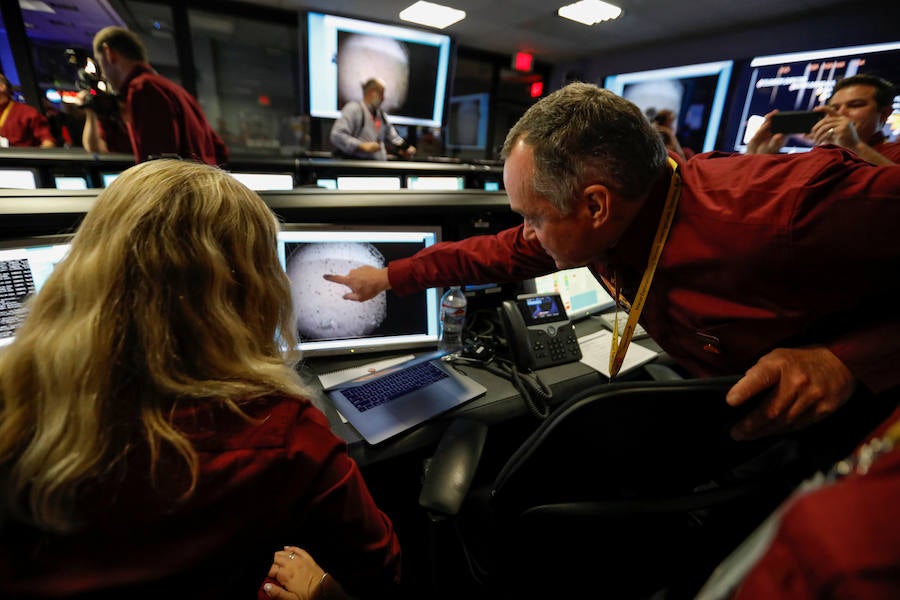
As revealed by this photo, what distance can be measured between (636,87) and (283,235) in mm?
6765

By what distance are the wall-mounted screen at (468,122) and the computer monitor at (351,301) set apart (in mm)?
6937

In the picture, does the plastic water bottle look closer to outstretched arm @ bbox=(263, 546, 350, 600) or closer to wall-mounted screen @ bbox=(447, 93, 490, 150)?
outstretched arm @ bbox=(263, 546, 350, 600)

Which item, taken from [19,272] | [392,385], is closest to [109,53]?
[19,272]

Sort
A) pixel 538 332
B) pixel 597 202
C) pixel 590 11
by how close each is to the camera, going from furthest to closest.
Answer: pixel 590 11 → pixel 538 332 → pixel 597 202

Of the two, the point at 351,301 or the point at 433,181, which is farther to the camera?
the point at 433,181

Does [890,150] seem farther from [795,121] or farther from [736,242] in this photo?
[736,242]

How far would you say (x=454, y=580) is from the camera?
1.24 m

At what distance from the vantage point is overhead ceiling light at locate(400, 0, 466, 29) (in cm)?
489

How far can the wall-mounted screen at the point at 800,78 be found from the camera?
163 inches

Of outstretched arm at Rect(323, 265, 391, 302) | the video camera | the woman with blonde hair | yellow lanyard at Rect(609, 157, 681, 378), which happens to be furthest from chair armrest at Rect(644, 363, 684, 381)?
the video camera

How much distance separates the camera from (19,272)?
2.85ft

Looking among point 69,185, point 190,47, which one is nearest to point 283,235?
point 69,185

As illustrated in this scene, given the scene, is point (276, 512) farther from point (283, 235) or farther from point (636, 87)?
point (636, 87)

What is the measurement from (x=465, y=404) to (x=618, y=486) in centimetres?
52
